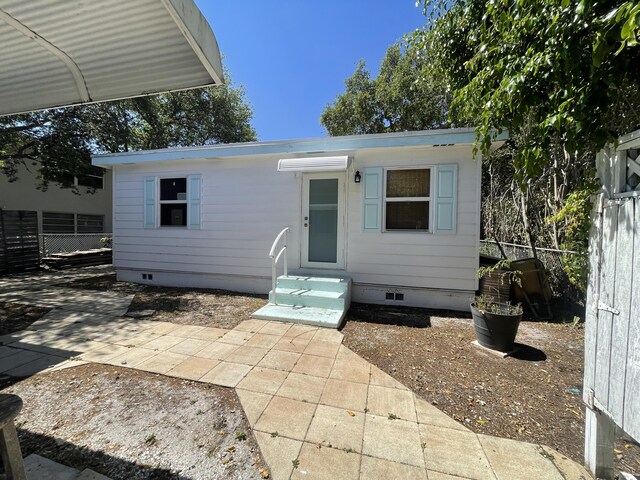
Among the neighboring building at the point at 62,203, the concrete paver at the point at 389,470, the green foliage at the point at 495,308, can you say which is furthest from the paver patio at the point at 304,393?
the neighboring building at the point at 62,203

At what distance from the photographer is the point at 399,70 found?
1162 centimetres

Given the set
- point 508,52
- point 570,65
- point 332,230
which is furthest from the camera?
point 332,230

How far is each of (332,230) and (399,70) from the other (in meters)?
9.84

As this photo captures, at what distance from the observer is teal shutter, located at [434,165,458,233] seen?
15.5 ft

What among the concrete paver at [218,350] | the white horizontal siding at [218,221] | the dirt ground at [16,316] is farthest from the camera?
the white horizontal siding at [218,221]

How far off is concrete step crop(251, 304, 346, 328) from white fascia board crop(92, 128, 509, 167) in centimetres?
291

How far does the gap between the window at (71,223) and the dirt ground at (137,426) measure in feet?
44.8

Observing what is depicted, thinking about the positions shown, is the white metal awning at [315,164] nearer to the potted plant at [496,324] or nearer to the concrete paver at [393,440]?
the potted plant at [496,324]

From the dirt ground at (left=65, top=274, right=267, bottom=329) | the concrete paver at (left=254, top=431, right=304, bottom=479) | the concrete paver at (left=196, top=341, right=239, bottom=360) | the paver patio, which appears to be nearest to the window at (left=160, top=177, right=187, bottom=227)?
the dirt ground at (left=65, top=274, right=267, bottom=329)

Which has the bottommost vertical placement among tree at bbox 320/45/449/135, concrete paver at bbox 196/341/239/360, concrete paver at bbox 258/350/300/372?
concrete paver at bbox 196/341/239/360

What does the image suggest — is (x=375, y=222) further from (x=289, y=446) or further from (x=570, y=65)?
(x=289, y=446)

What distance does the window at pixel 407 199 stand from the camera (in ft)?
16.2

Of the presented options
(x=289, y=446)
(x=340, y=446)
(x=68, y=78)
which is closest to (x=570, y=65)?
(x=340, y=446)

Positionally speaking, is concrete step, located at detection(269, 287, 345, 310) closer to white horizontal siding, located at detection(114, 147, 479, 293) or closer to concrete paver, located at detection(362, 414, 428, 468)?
white horizontal siding, located at detection(114, 147, 479, 293)
